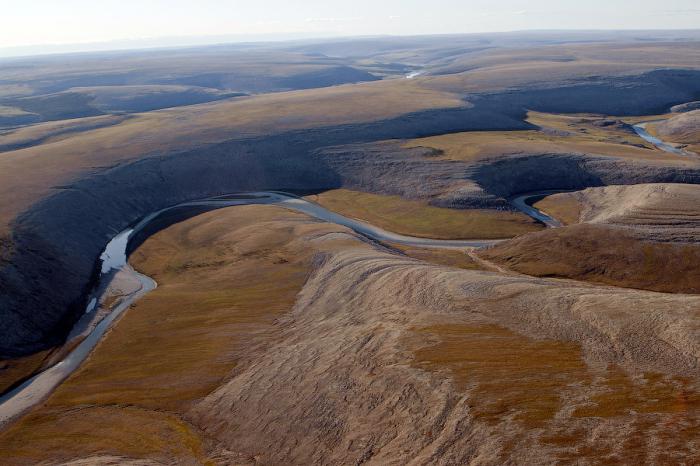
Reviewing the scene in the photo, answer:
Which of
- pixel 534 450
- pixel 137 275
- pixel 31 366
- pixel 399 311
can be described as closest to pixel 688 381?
pixel 534 450

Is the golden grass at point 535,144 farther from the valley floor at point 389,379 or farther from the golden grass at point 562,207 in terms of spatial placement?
the valley floor at point 389,379

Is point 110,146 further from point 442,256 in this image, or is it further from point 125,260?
point 442,256

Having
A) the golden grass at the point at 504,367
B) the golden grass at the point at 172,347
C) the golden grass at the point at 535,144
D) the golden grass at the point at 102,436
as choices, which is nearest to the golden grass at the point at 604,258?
the golden grass at the point at 504,367

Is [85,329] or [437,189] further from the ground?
[437,189]

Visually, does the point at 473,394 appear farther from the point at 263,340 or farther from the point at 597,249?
the point at 597,249

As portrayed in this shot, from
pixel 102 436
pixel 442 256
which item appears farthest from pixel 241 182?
pixel 102 436

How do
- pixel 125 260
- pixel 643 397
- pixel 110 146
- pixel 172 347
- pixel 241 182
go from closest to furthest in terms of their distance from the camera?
pixel 643 397
pixel 172 347
pixel 125 260
pixel 241 182
pixel 110 146
